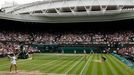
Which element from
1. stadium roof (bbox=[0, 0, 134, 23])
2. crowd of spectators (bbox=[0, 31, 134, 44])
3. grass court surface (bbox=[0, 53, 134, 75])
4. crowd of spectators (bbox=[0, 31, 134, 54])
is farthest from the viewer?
crowd of spectators (bbox=[0, 31, 134, 44])

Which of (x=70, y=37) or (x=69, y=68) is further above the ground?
(x=70, y=37)

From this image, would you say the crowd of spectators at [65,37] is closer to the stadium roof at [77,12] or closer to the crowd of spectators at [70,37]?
the crowd of spectators at [70,37]

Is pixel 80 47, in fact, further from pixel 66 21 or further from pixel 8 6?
pixel 8 6

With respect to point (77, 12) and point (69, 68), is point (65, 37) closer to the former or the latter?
point (77, 12)

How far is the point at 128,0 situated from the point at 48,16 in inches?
845

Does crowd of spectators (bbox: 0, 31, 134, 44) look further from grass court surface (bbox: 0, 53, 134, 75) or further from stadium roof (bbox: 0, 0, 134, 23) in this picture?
grass court surface (bbox: 0, 53, 134, 75)

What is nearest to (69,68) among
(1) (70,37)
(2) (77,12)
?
(2) (77,12)

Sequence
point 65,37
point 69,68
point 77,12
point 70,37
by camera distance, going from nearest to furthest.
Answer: point 69,68, point 77,12, point 70,37, point 65,37

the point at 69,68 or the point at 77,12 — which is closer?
the point at 69,68

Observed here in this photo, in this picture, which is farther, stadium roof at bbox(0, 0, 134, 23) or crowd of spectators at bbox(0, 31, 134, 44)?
crowd of spectators at bbox(0, 31, 134, 44)

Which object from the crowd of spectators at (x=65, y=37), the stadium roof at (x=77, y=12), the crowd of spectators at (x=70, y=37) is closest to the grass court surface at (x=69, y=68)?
the crowd of spectators at (x=65, y=37)

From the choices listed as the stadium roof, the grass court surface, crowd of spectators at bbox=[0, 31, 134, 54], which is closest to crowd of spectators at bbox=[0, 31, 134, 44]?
crowd of spectators at bbox=[0, 31, 134, 54]

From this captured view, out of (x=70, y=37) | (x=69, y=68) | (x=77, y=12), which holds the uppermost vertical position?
(x=77, y=12)

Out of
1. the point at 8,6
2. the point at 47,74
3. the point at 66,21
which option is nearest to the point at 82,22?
the point at 66,21
